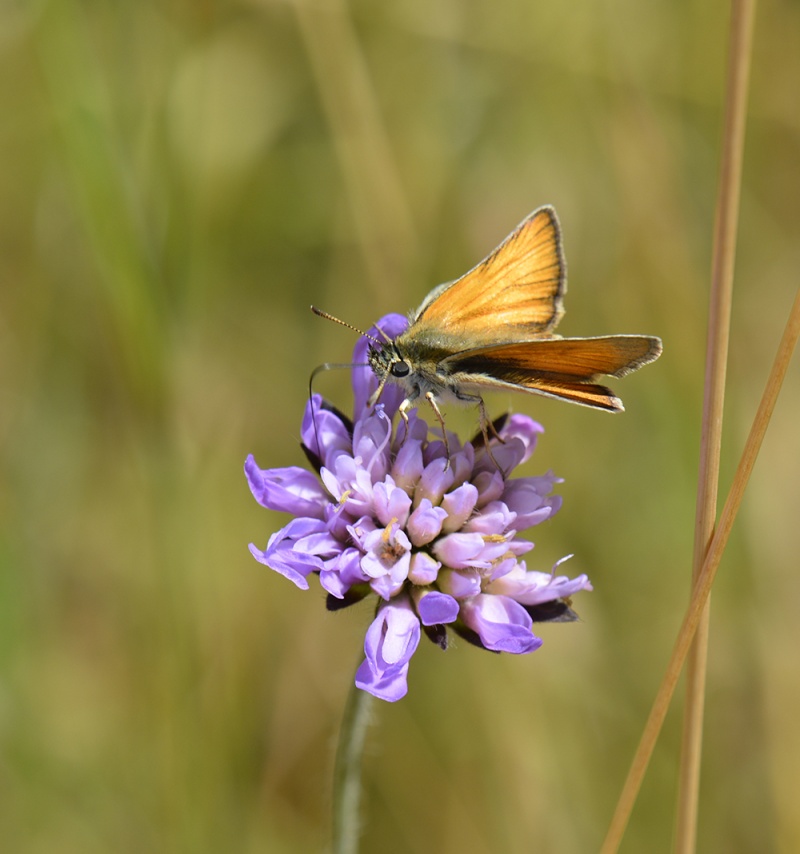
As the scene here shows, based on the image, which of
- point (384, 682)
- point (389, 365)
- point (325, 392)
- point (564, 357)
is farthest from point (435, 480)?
point (325, 392)

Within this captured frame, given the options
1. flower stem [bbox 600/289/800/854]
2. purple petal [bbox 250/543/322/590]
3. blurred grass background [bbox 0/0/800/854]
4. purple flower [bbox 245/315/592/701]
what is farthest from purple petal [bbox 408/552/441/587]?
blurred grass background [bbox 0/0/800/854]

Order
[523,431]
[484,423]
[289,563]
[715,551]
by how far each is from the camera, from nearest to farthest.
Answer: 1. [715,551]
2. [289,563]
3. [484,423]
4. [523,431]

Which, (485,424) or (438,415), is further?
(485,424)

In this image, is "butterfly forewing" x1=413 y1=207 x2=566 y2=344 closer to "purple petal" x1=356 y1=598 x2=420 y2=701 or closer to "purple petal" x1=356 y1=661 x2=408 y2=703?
"purple petal" x1=356 y1=598 x2=420 y2=701

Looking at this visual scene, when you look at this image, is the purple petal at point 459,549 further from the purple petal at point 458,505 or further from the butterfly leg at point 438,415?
the butterfly leg at point 438,415

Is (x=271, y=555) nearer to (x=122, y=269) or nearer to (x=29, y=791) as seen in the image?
(x=122, y=269)

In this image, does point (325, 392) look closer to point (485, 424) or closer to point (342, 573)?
point (485, 424)

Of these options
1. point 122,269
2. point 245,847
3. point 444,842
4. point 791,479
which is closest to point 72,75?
point 122,269
